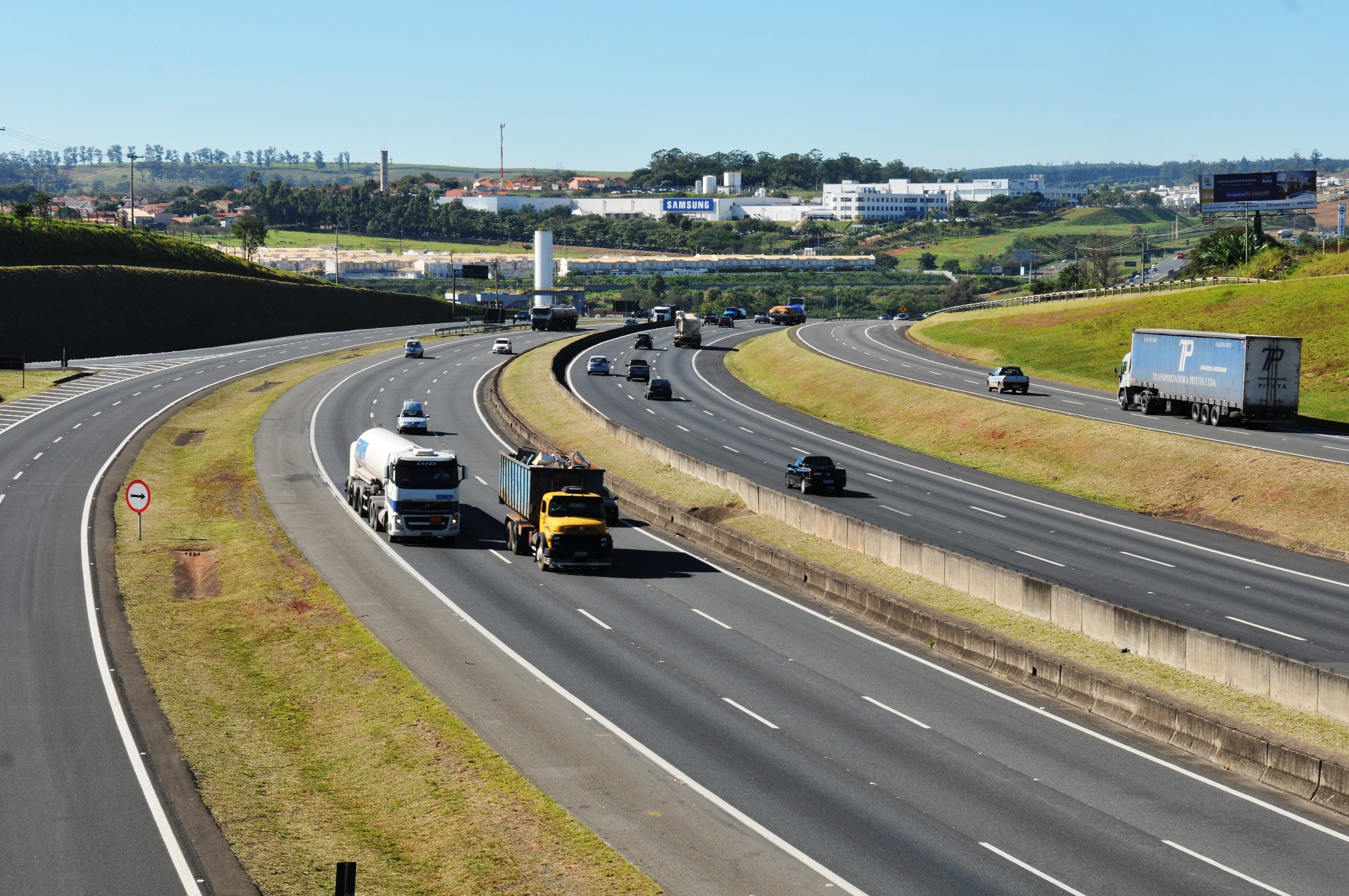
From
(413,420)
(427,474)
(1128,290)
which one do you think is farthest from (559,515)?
(1128,290)

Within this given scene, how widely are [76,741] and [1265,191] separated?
124m

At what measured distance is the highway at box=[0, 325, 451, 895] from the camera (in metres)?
18.0

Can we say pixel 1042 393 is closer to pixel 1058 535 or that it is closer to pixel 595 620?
pixel 1058 535

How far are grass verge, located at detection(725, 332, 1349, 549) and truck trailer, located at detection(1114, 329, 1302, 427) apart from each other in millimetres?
5177

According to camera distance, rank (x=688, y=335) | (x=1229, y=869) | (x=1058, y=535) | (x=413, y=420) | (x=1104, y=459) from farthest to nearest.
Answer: (x=688, y=335)
(x=413, y=420)
(x=1104, y=459)
(x=1058, y=535)
(x=1229, y=869)

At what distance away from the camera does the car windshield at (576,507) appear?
3828cm

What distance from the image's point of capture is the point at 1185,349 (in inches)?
2495

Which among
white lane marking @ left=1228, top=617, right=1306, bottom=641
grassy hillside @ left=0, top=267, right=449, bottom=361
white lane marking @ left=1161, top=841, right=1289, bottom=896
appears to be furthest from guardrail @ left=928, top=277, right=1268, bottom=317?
white lane marking @ left=1161, top=841, right=1289, bottom=896

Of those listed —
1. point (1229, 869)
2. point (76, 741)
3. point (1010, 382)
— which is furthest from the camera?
point (1010, 382)

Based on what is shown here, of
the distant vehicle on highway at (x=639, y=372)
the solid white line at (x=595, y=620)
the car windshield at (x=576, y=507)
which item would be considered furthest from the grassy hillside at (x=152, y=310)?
the solid white line at (x=595, y=620)

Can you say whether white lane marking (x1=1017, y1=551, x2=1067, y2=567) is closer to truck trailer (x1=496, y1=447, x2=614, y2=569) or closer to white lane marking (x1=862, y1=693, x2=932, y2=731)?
truck trailer (x1=496, y1=447, x2=614, y2=569)

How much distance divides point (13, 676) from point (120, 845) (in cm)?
1061

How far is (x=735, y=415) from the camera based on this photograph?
254ft

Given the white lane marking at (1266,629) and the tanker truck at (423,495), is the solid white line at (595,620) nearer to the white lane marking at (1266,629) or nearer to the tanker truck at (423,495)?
the tanker truck at (423,495)
